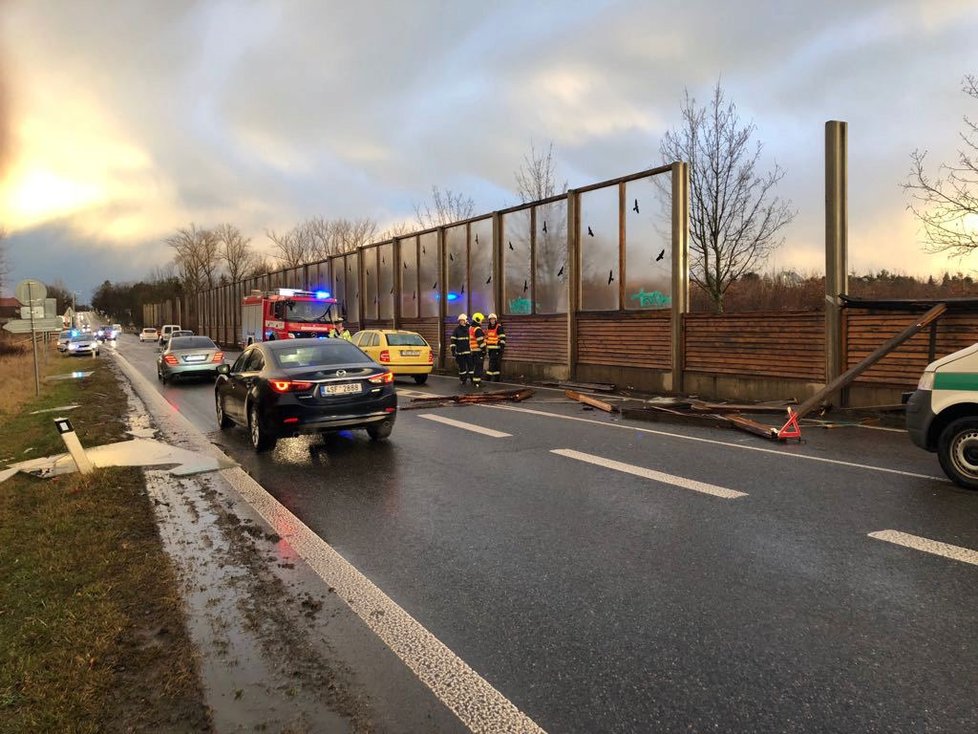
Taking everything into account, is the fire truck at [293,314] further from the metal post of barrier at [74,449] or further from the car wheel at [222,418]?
the metal post of barrier at [74,449]

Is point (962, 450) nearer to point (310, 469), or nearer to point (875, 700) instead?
point (875, 700)

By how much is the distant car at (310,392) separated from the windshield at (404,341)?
966 cm

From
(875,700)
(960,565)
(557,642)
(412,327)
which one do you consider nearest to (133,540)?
(557,642)

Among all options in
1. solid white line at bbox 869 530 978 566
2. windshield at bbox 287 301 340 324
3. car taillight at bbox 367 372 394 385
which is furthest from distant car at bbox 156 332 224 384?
solid white line at bbox 869 530 978 566

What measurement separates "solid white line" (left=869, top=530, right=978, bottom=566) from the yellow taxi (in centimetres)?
1541

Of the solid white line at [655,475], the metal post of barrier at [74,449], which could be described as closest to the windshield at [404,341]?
the solid white line at [655,475]

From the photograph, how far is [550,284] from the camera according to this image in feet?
67.6

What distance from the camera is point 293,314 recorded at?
2677 cm

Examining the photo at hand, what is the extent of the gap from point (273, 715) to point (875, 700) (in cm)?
250

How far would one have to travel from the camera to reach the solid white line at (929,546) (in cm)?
456

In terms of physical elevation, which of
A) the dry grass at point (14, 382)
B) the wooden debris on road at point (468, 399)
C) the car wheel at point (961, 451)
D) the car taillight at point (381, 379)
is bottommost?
the dry grass at point (14, 382)

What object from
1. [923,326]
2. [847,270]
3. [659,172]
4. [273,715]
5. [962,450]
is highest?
[659,172]

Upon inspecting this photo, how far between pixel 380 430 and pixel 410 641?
6456 mm

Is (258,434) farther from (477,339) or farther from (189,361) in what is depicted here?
(189,361)
